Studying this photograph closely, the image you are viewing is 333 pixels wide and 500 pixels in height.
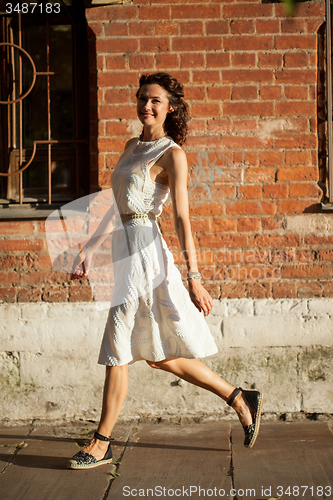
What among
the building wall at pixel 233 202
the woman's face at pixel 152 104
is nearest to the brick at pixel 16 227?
the building wall at pixel 233 202

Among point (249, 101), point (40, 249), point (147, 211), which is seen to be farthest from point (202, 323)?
point (249, 101)

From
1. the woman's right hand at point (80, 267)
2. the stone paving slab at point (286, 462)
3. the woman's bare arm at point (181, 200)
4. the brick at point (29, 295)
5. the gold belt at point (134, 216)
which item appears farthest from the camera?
the brick at point (29, 295)

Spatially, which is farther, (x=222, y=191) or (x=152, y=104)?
(x=222, y=191)

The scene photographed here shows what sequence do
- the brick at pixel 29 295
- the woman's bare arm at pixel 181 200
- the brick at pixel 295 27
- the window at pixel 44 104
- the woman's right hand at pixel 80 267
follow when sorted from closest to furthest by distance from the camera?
1. the woman's bare arm at pixel 181 200
2. the woman's right hand at pixel 80 267
3. the brick at pixel 295 27
4. the brick at pixel 29 295
5. the window at pixel 44 104

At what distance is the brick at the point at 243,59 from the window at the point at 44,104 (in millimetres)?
1144

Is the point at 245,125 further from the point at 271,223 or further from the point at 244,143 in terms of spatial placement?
the point at 271,223

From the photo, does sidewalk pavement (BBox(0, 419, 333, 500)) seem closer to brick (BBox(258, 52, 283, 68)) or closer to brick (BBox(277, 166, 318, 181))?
brick (BBox(277, 166, 318, 181))

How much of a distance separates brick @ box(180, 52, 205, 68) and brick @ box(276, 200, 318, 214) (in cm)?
110

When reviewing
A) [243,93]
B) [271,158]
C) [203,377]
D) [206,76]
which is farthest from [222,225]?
[203,377]

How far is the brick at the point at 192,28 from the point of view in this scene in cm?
327

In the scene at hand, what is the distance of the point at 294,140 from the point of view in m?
3.31

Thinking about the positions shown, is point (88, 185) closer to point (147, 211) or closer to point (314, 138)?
point (147, 211)

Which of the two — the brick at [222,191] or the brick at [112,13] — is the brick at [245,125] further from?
the brick at [112,13]

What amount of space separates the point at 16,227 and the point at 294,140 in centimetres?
204
